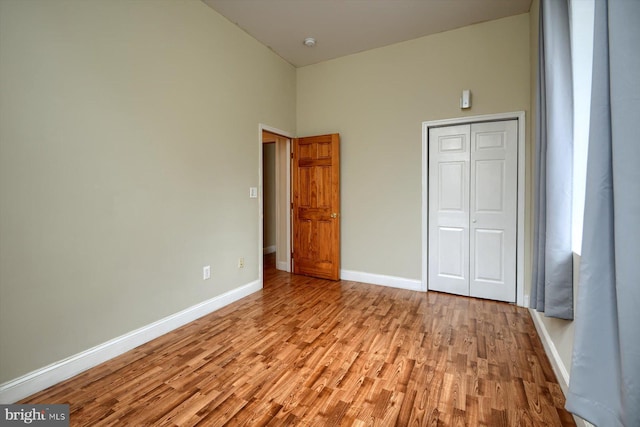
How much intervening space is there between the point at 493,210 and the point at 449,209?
0.47 m

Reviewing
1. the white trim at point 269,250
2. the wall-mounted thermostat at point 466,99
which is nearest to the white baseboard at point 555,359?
the wall-mounted thermostat at point 466,99

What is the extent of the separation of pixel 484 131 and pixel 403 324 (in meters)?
2.38

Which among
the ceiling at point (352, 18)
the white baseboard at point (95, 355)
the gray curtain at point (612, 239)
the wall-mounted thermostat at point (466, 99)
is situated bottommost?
the white baseboard at point (95, 355)

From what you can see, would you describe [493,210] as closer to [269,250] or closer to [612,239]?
[612,239]

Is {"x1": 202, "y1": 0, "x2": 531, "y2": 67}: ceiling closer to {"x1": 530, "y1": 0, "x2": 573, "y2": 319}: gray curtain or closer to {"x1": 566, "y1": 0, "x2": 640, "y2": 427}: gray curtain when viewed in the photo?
{"x1": 530, "y1": 0, "x2": 573, "y2": 319}: gray curtain

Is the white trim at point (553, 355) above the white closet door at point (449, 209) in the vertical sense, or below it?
below

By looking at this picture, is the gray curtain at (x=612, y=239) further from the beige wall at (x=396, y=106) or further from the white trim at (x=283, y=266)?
the white trim at (x=283, y=266)

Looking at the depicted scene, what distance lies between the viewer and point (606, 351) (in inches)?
39.4

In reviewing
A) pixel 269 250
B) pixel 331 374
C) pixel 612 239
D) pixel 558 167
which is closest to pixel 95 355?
pixel 331 374

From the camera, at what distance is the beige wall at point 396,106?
329cm

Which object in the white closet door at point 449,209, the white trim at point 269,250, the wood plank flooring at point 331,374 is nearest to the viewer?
the wood plank flooring at point 331,374

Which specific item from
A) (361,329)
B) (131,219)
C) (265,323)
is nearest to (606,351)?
(361,329)

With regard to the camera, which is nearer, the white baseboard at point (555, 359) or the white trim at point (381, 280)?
the white baseboard at point (555, 359)

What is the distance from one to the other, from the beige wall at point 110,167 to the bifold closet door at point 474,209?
2.49 m
